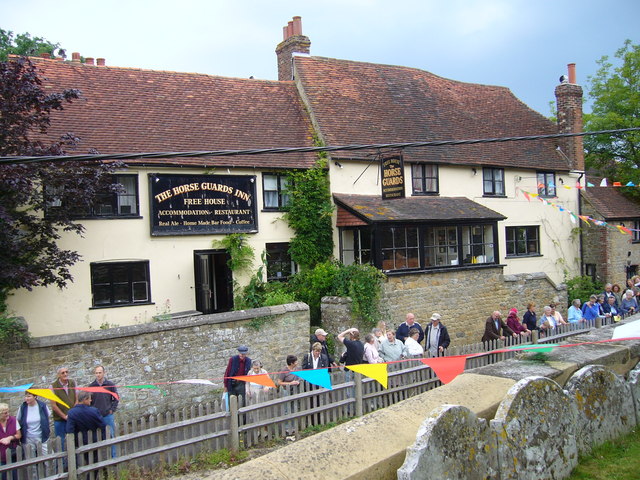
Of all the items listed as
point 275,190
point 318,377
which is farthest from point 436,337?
point 275,190

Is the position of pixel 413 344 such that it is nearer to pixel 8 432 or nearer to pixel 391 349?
pixel 391 349

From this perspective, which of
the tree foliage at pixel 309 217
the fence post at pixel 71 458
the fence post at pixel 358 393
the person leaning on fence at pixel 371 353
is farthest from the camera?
the tree foliage at pixel 309 217

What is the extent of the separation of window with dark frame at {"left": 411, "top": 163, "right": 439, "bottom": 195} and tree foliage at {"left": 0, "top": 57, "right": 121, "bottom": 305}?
10.4m

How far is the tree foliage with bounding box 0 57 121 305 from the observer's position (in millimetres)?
11867

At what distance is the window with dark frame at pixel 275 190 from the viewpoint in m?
17.7

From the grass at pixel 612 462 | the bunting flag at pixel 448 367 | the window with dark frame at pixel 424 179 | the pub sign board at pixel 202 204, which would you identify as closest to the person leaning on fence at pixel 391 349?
the bunting flag at pixel 448 367

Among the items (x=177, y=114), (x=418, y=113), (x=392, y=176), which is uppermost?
(x=418, y=113)

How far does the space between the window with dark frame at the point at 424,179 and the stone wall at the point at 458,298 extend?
333 centimetres

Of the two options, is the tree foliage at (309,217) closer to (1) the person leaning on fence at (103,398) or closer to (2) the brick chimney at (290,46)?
(2) the brick chimney at (290,46)

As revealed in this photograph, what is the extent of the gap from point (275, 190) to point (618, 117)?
751 inches

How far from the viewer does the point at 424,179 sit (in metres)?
20.5

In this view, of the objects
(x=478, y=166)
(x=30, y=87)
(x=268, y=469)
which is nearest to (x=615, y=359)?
(x=268, y=469)

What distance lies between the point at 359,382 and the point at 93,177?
25.2 ft

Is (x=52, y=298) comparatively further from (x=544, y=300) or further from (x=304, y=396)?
(x=544, y=300)
